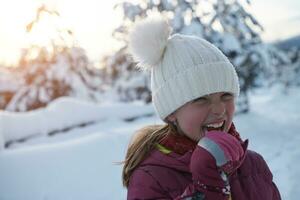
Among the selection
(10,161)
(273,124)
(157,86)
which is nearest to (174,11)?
(273,124)

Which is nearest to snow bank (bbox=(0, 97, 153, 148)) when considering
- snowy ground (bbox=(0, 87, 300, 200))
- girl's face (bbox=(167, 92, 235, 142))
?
snowy ground (bbox=(0, 87, 300, 200))

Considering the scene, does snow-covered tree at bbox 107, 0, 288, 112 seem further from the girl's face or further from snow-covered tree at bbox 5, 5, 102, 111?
the girl's face

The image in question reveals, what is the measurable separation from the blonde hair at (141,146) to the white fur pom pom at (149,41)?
0.28m

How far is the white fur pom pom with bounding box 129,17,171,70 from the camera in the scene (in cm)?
197

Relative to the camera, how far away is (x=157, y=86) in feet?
6.64

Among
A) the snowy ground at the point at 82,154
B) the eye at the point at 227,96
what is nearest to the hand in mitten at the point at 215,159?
the eye at the point at 227,96

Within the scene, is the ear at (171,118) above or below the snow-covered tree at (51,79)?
above

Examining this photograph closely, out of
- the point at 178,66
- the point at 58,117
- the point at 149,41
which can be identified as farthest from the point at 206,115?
the point at 58,117

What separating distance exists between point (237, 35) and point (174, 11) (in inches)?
54.7

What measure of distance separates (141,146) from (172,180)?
8.5 inches

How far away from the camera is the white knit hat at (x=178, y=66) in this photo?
1.87m

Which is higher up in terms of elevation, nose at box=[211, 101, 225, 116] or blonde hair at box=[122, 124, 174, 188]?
nose at box=[211, 101, 225, 116]

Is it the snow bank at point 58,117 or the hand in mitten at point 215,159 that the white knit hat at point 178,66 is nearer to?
the hand in mitten at point 215,159

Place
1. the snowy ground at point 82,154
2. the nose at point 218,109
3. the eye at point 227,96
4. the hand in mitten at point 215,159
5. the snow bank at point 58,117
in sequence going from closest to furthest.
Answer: the hand in mitten at point 215,159
the nose at point 218,109
the eye at point 227,96
the snowy ground at point 82,154
the snow bank at point 58,117
